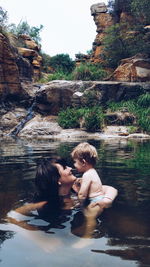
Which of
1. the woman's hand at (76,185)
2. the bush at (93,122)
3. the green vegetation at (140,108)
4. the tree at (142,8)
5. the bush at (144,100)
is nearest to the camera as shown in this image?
the woman's hand at (76,185)

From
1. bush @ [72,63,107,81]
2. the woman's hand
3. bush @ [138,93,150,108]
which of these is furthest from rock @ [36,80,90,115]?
the woman's hand

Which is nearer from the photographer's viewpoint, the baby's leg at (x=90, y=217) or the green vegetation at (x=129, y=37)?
the baby's leg at (x=90, y=217)

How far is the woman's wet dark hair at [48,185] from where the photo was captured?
364 centimetres

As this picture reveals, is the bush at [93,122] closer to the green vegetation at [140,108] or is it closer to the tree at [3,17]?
the green vegetation at [140,108]

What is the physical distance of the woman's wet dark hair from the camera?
3.64 meters

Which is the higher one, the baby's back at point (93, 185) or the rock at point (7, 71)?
the rock at point (7, 71)

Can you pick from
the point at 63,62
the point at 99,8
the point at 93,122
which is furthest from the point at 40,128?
the point at 63,62

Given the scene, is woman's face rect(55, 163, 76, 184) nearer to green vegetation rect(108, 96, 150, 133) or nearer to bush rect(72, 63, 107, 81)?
green vegetation rect(108, 96, 150, 133)

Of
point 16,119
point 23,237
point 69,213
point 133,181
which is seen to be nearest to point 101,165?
point 133,181

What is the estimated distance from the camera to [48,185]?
3.66 m

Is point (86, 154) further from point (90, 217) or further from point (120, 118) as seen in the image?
point (120, 118)

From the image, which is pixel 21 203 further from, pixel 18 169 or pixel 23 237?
pixel 18 169

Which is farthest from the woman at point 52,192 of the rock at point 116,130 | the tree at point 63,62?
the tree at point 63,62

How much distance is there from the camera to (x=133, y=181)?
5.19 m
